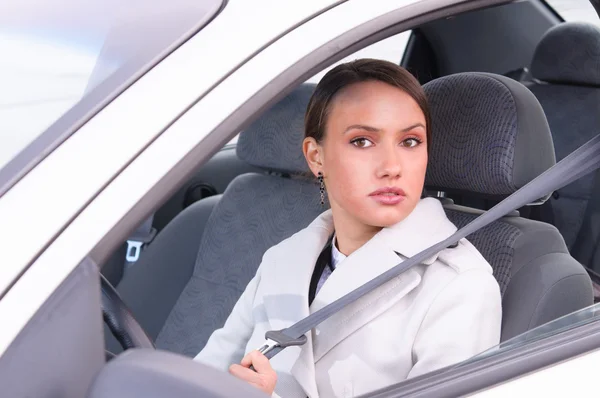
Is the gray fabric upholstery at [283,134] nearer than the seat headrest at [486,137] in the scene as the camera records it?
No

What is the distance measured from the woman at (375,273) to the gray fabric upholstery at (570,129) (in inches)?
66.5

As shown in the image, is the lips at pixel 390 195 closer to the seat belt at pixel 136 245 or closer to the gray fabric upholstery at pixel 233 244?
the gray fabric upholstery at pixel 233 244

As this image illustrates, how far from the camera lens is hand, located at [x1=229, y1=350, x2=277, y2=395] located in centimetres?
139

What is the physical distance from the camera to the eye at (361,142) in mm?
1646

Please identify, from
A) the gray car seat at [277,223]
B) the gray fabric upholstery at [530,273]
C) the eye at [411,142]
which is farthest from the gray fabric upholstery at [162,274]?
the eye at [411,142]

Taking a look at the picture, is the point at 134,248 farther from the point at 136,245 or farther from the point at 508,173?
the point at 508,173

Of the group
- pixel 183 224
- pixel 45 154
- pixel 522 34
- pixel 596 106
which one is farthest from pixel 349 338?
pixel 522 34

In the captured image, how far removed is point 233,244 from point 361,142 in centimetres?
84

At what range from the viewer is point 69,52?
119 cm

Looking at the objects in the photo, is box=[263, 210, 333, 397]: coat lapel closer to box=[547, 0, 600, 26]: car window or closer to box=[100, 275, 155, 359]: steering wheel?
box=[100, 275, 155, 359]: steering wheel

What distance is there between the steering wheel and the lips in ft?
1.66

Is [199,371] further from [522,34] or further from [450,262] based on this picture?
[522,34]

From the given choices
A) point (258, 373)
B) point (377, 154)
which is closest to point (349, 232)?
point (377, 154)

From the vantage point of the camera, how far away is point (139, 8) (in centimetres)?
117
